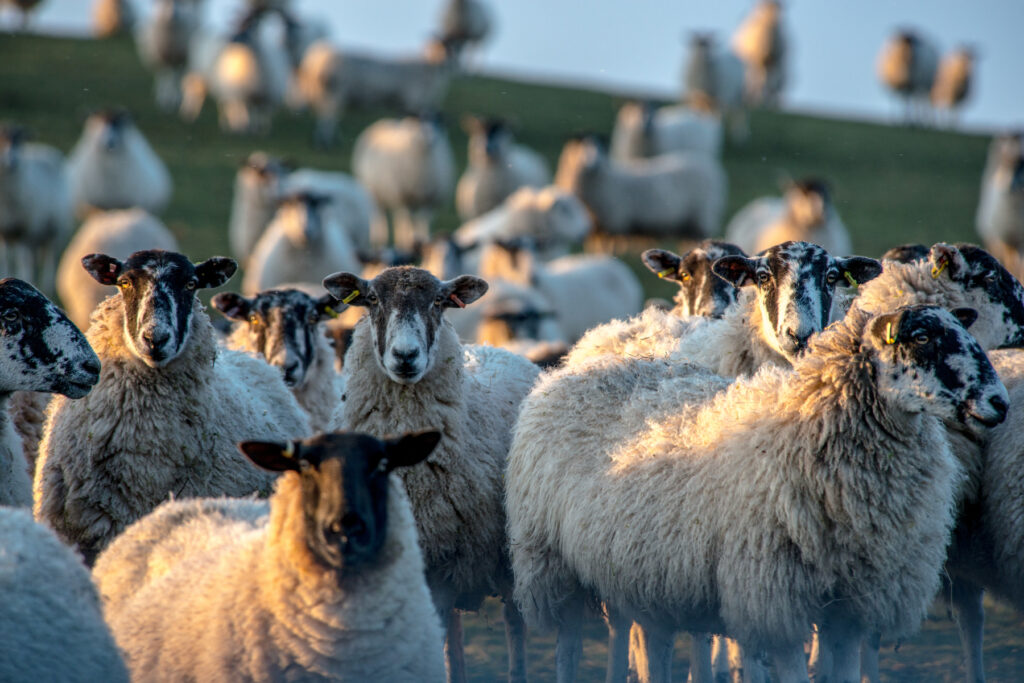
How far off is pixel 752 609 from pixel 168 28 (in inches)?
1076

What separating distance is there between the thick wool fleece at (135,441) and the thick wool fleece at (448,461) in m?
0.51

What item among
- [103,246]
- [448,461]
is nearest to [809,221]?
[103,246]

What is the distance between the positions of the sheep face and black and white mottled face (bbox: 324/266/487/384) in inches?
56.2

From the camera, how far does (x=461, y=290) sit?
507 cm

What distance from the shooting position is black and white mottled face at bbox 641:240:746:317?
20.9ft

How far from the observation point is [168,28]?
92.5 feet

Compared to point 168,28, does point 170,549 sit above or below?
below

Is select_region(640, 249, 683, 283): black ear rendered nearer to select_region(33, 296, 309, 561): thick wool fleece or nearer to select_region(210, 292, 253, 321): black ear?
select_region(210, 292, 253, 321): black ear

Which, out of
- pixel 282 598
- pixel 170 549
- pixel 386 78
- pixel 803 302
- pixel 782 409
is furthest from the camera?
pixel 386 78

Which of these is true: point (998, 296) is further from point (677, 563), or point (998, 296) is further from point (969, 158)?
point (969, 158)

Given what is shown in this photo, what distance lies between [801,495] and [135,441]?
2631mm

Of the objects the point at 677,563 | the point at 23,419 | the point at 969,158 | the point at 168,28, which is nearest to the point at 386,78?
the point at 168,28

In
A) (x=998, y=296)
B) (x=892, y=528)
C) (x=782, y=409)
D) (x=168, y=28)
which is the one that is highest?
(x=168, y=28)

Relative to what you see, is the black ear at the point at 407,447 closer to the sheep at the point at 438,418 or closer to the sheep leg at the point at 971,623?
the sheep at the point at 438,418
